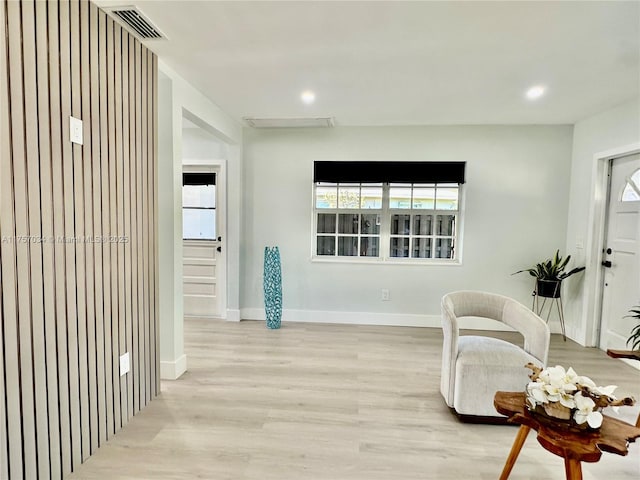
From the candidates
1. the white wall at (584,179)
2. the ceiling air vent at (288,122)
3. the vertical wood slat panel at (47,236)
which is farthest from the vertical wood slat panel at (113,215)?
the white wall at (584,179)

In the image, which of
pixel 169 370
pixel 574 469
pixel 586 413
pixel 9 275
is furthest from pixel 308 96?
pixel 574 469

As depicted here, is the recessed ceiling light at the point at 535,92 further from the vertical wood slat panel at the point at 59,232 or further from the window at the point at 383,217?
the vertical wood slat panel at the point at 59,232

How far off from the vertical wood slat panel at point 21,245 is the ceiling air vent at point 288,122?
2.58 m

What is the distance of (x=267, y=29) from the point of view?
81.4 inches

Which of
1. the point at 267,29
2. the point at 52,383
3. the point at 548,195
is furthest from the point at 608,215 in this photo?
the point at 52,383

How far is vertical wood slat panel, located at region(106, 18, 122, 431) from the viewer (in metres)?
1.98

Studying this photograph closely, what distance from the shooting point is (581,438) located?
1385 millimetres

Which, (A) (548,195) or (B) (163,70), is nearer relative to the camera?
(B) (163,70)

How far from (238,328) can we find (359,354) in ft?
5.18

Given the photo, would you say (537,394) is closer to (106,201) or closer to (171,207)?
(106,201)

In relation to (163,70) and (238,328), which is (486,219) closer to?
(238,328)

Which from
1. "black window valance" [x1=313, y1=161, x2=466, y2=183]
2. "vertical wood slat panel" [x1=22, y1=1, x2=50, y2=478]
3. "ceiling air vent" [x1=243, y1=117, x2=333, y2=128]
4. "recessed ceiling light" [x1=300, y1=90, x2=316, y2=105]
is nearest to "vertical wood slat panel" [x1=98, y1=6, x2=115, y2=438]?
"vertical wood slat panel" [x1=22, y1=1, x2=50, y2=478]

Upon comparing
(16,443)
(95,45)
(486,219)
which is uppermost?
(95,45)

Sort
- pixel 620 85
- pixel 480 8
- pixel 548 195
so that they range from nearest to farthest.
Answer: pixel 480 8, pixel 620 85, pixel 548 195
